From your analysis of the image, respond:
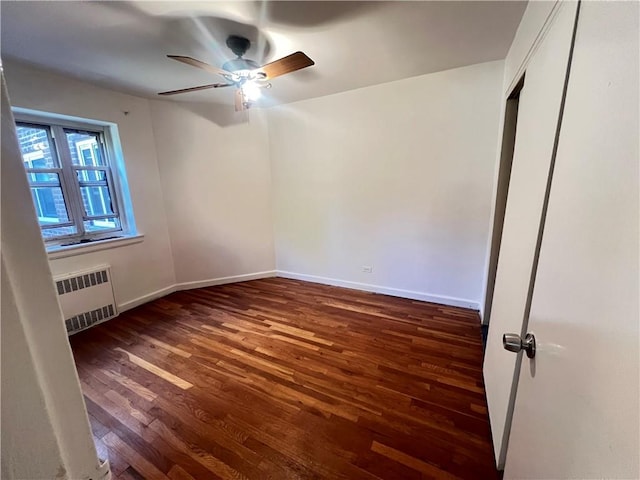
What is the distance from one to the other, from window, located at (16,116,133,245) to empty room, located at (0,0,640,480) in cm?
2

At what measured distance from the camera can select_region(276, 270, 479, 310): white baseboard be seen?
2.93 metres

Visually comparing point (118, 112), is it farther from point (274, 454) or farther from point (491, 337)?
point (491, 337)

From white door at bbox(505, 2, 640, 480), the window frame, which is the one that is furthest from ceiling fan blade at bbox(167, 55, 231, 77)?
white door at bbox(505, 2, 640, 480)

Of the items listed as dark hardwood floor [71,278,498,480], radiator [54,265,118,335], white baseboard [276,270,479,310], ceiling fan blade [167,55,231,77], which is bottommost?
dark hardwood floor [71,278,498,480]

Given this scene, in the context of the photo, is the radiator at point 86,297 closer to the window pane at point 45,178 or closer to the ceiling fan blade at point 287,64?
the window pane at point 45,178

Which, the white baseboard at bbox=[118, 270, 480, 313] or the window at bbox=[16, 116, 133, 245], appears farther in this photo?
the white baseboard at bbox=[118, 270, 480, 313]

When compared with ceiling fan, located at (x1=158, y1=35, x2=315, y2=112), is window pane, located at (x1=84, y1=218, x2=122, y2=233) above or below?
below

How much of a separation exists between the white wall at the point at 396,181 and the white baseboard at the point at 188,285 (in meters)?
0.77

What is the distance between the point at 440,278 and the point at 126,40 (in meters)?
3.55

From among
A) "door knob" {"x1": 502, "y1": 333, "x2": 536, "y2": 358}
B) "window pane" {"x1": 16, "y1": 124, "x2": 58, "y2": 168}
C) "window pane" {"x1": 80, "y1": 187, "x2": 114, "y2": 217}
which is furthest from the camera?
"window pane" {"x1": 80, "y1": 187, "x2": 114, "y2": 217}

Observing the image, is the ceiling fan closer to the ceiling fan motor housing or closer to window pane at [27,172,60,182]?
the ceiling fan motor housing

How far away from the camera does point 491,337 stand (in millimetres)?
1691

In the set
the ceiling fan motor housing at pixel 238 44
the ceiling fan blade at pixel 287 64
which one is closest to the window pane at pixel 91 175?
the ceiling fan motor housing at pixel 238 44

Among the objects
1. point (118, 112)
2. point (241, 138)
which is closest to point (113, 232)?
point (118, 112)
